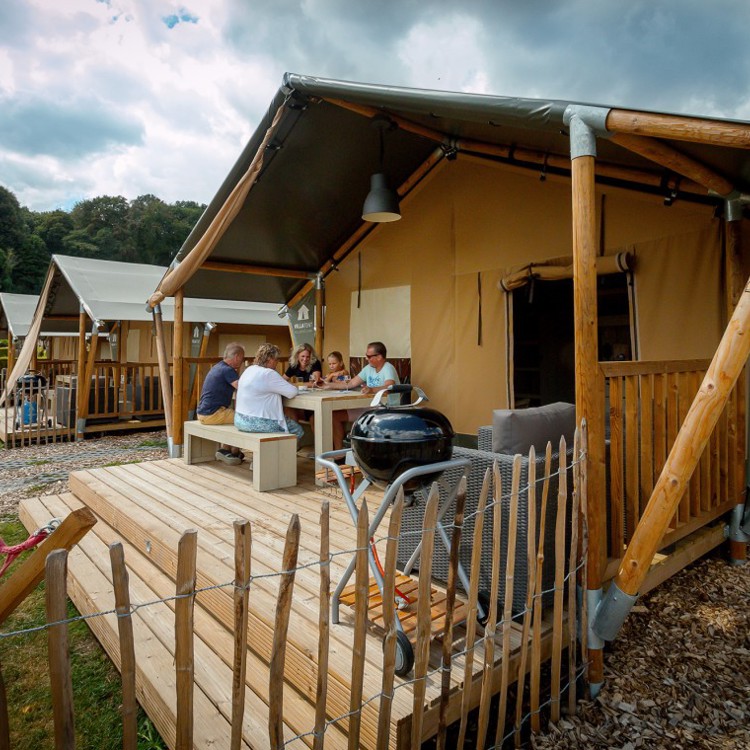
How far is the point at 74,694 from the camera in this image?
2.32m

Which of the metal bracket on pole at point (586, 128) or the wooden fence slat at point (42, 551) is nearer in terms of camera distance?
the wooden fence slat at point (42, 551)

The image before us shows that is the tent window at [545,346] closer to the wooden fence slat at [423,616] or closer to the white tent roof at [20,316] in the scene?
the wooden fence slat at [423,616]

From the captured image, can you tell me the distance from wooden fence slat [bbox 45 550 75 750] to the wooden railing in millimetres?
2311

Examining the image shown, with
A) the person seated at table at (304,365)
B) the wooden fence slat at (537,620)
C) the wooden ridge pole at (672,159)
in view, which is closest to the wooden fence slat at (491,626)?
the wooden fence slat at (537,620)

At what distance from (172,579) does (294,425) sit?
245 centimetres

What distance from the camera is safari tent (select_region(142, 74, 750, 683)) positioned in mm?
2379

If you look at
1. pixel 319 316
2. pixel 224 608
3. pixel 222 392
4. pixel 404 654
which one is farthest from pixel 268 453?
pixel 319 316

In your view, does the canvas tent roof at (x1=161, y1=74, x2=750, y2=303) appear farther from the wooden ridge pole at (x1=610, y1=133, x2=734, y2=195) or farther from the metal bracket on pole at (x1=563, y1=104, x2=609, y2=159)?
the metal bracket on pole at (x1=563, y1=104, x2=609, y2=159)

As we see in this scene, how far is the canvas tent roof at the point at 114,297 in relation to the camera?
9305 mm

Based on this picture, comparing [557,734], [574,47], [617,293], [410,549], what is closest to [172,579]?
[410,549]

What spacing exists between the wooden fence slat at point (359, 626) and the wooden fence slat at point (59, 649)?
69cm

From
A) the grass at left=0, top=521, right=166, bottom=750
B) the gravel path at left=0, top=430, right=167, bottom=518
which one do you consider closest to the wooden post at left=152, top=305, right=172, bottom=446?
the gravel path at left=0, top=430, right=167, bottom=518

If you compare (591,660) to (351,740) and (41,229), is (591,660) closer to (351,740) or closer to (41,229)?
(351,740)

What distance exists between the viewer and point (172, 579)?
298 centimetres
